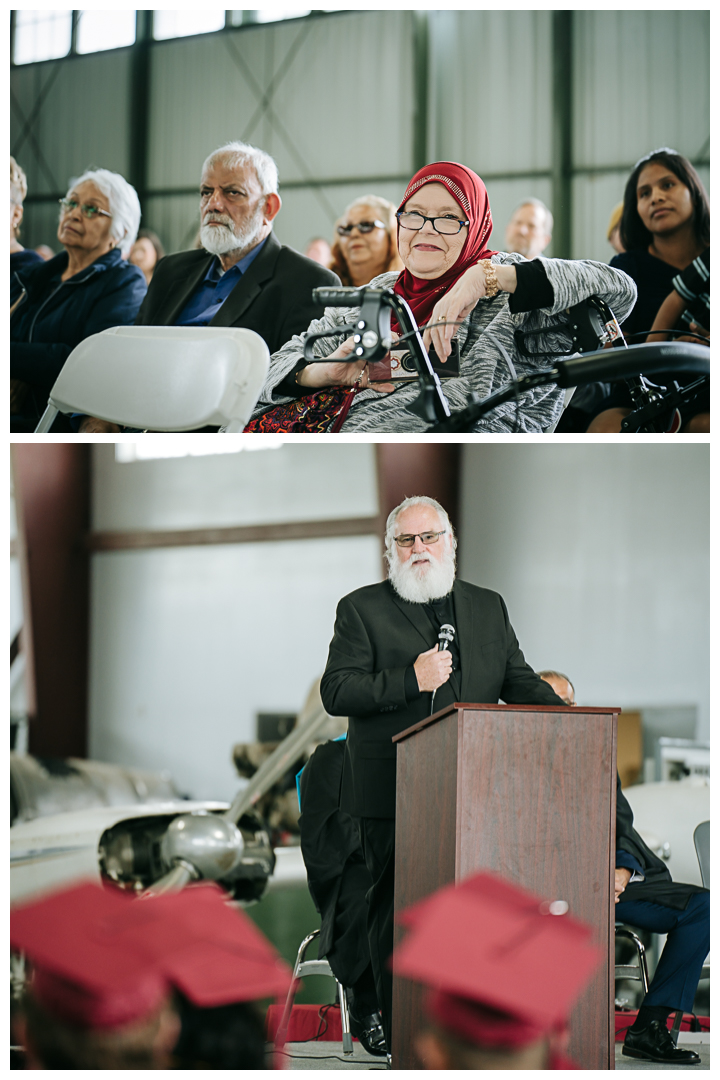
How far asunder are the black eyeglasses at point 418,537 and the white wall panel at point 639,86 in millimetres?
5041

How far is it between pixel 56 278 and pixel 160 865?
3479mm

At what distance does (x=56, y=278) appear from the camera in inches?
152

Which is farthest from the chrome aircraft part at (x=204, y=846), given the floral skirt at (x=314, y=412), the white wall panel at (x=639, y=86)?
the white wall panel at (x=639, y=86)

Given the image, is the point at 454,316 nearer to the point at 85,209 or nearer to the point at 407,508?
the point at 407,508

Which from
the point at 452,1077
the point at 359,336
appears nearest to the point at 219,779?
the point at 359,336

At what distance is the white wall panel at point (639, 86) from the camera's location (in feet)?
23.3

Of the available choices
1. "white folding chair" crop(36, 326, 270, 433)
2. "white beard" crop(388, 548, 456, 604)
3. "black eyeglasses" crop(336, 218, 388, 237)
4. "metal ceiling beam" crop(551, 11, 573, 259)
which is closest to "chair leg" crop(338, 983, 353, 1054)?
"white beard" crop(388, 548, 456, 604)

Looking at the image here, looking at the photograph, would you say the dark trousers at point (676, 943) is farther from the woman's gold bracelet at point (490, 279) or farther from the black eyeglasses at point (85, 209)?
the black eyeglasses at point (85, 209)

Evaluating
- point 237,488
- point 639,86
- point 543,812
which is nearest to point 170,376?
point 543,812

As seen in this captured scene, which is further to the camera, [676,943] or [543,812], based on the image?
[676,943]

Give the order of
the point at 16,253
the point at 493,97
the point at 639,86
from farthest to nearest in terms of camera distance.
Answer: the point at 493,97 → the point at 639,86 → the point at 16,253

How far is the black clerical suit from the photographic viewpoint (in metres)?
2.62

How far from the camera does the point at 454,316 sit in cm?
283

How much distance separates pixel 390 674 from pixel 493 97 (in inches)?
265
